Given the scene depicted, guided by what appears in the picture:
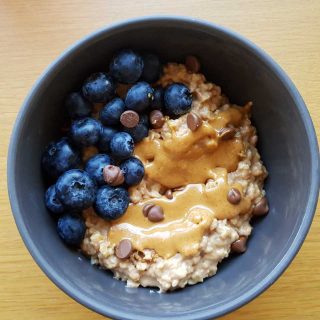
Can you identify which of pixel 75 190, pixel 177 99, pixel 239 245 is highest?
pixel 177 99

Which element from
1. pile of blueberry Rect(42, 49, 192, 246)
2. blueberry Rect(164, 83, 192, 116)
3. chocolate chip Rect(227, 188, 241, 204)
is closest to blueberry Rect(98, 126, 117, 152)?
pile of blueberry Rect(42, 49, 192, 246)

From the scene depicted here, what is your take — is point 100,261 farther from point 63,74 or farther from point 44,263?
point 63,74

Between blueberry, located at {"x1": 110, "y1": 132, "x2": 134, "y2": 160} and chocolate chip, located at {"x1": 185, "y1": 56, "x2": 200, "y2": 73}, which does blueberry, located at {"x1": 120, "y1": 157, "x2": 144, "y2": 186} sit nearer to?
blueberry, located at {"x1": 110, "y1": 132, "x2": 134, "y2": 160}

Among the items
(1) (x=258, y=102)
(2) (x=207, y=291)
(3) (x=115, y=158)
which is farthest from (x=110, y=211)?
(1) (x=258, y=102)

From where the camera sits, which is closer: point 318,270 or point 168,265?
point 168,265

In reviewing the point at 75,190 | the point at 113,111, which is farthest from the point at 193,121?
the point at 75,190

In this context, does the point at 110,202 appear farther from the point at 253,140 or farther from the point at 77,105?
the point at 253,140

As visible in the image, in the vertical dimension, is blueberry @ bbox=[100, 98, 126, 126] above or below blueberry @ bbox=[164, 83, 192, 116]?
below
